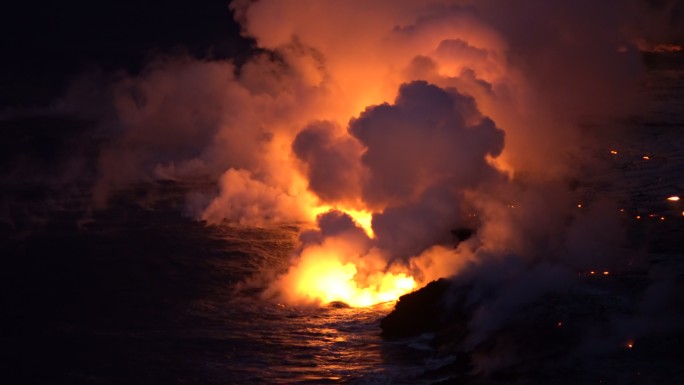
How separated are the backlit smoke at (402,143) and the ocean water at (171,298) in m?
1.24

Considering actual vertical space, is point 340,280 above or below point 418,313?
above

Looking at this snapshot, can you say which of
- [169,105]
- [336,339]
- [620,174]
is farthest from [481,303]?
[169,105]

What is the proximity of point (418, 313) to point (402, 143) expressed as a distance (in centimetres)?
648

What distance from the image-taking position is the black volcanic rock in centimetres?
2396

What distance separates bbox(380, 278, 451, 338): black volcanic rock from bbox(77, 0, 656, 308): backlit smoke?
0.84 meters

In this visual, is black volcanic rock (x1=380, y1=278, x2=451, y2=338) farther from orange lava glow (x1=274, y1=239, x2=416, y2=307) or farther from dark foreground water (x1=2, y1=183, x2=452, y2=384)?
orange lava glow (x1=274, y1=239, x2=416, y2=307)

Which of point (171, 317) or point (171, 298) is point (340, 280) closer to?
point (171, 298)

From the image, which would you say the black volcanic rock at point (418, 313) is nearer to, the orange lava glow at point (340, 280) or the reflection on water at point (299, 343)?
the reflection on water at point (299, 343)

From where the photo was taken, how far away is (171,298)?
87.0ft

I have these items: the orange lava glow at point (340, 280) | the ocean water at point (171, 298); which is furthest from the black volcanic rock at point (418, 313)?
the orange lava glow at point (340, 280)

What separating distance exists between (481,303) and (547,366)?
312cm

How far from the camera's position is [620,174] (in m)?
35.9

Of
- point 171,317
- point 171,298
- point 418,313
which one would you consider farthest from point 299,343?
point 171,298

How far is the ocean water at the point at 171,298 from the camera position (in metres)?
22.3
